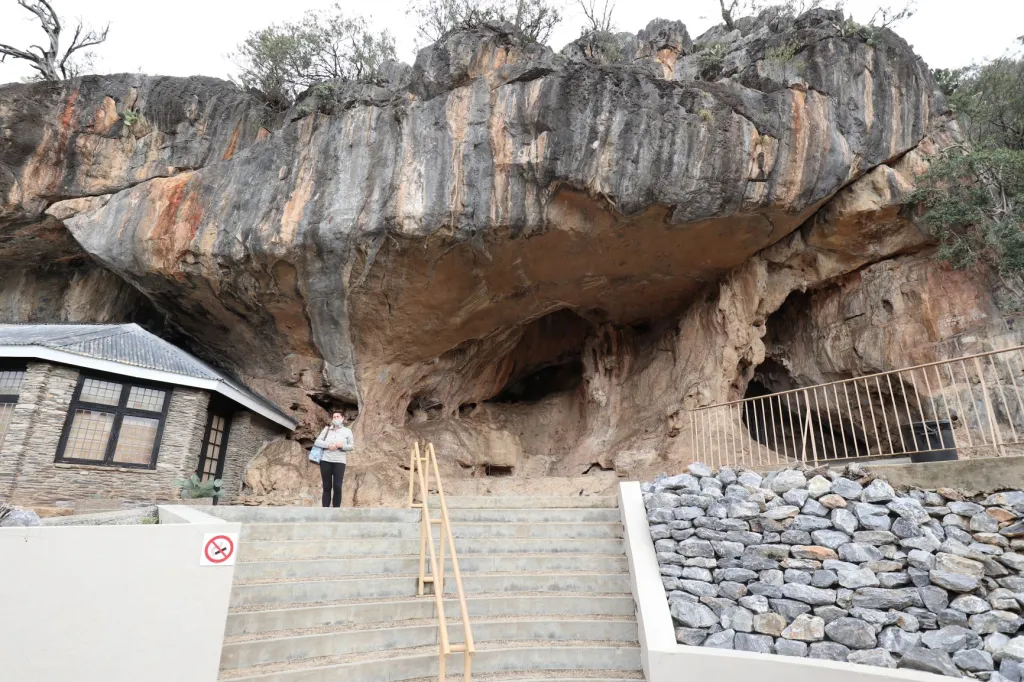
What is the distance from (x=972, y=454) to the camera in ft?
23.4

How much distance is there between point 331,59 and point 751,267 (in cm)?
1027

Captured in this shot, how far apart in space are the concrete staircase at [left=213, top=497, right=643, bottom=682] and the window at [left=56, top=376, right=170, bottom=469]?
17.9 feet

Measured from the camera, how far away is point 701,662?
388cm

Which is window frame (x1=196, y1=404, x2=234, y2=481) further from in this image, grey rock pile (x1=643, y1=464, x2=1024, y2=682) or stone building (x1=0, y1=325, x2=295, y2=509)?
grey rock pile (x1=643, y1=464, x2=1024, y2=682)

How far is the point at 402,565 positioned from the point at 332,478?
214 centimetres

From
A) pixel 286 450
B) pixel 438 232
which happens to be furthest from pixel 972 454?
pixel 286 450

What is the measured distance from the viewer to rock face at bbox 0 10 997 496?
8844 millimetres

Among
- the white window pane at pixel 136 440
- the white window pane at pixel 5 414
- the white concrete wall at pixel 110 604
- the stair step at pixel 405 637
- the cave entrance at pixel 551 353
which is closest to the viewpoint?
the white concrete wall at pixel 110 604

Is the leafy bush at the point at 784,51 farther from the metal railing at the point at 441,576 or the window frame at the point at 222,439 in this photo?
the window frame at the point at 222,439

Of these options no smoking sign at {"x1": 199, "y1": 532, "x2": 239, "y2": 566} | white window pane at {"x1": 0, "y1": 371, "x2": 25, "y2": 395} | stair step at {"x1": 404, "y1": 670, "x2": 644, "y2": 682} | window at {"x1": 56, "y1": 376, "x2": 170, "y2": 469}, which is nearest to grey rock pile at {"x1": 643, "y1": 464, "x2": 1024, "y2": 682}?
stair step at {"x1": 404, "y1": 670, "x2": 644, "y2": 682}

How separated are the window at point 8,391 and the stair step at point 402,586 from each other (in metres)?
7.29

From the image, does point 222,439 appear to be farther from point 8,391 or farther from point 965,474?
point 965,474

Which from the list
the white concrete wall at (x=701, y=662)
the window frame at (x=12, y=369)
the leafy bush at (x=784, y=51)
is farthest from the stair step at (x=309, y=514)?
the leafy bush at (x=784, y=51)

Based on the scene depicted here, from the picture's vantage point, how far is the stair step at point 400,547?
4.57m
